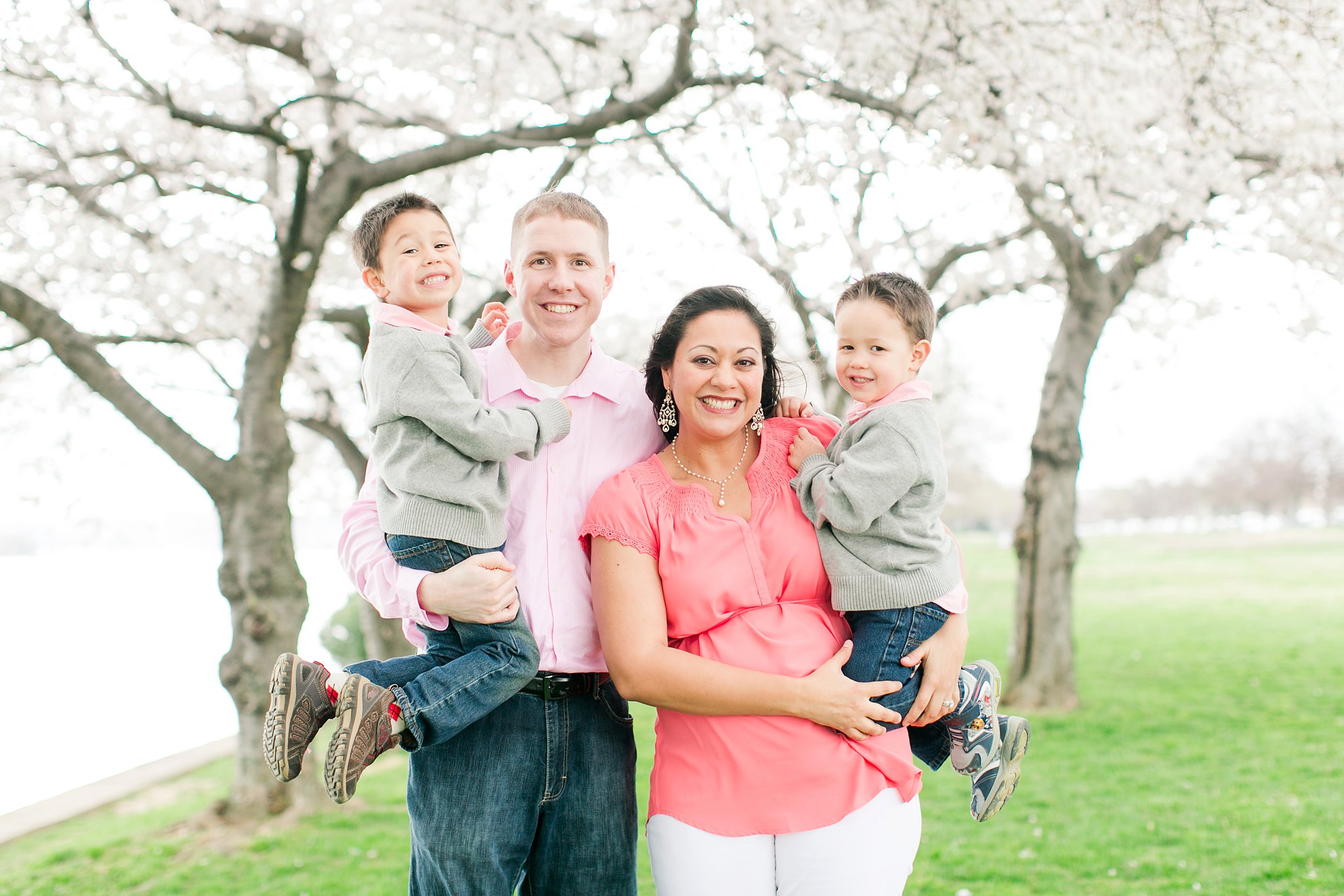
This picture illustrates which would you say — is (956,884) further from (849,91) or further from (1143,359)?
(1143,359)

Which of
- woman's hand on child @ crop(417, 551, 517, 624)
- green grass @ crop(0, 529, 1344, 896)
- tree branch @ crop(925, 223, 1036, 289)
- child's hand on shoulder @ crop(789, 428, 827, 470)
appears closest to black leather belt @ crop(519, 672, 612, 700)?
woman's hand on child @ crop(417, 551, 517, 624)

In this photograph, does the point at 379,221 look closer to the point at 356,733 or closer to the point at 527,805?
the point at 356,733

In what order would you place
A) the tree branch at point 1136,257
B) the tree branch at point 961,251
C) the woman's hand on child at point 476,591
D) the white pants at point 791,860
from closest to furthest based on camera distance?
the white pants at point 791,860, the woman's hand on child at point 476,591, the tree branch at point 1136,257, the tree branch at point 961,251

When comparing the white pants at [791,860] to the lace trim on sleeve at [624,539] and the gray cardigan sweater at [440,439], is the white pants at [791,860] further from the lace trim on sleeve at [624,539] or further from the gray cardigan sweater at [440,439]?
the gray cardigan sweater at [440,439]

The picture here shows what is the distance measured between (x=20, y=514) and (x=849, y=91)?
10.4m

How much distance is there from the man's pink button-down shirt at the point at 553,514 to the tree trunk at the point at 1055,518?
7.21 metres

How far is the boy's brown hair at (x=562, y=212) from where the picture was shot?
2.32 m

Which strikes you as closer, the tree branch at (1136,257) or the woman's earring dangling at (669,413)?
the woman's earring dangling at (669,413)

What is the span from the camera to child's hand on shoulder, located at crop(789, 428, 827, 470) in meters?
2.37

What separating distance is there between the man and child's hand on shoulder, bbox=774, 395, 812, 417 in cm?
45

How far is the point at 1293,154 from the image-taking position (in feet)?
23.0

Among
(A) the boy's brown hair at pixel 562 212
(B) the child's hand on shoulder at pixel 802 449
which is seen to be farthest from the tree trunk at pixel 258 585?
(B) the child's hand on shoulder at pixel 802 449

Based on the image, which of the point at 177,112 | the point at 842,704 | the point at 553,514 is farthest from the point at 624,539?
the point at 177,112

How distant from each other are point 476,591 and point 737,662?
2.03 feet
